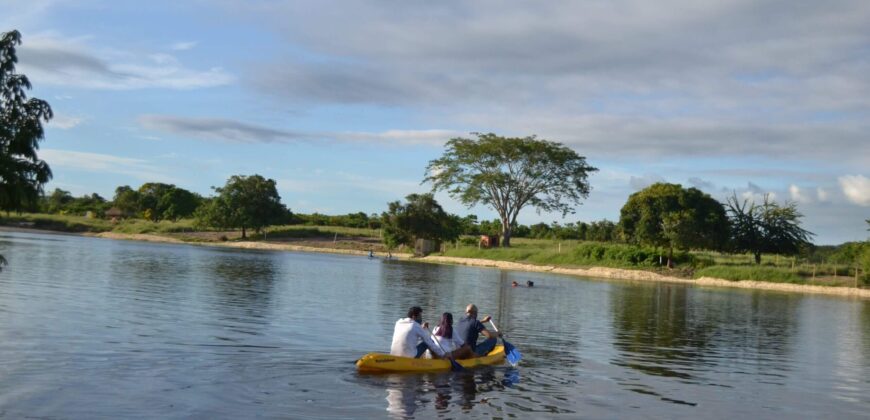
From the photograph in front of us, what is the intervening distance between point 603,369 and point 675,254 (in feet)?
197

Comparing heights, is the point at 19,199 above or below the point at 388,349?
above

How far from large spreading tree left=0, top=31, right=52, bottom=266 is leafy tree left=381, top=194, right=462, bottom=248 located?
87.5 metres

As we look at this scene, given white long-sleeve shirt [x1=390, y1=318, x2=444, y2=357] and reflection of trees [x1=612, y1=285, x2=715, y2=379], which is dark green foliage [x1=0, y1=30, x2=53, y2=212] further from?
reflection of trees [x1=612, y1=285, x2=715, y2=379]

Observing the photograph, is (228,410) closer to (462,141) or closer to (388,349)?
(388,349)

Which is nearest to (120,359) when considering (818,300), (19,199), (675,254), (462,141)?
(19,199)

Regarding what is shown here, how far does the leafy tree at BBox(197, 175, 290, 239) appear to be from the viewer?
11138 cm

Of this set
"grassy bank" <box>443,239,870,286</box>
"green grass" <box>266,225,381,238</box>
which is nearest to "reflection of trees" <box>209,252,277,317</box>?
"grassy bank" <box>443,239,870,286</box>

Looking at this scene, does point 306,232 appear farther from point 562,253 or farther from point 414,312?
point 414,312

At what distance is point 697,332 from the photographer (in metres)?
29.8

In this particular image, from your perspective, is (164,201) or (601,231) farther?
(164,201)

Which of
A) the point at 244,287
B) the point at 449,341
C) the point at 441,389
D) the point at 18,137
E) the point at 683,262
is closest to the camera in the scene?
the point at 18,137

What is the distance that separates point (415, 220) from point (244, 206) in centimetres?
2807

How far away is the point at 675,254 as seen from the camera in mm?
76938

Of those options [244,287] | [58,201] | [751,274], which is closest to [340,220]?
[58,201]
